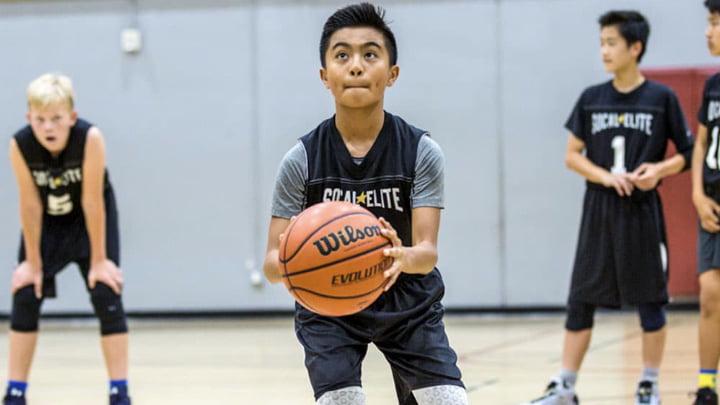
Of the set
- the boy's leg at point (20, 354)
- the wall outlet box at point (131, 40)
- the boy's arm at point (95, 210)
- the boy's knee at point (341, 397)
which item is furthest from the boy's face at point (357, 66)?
the wall outlet box at point (131, 40)

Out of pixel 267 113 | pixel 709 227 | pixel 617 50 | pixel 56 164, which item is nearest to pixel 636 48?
pixel 617 50

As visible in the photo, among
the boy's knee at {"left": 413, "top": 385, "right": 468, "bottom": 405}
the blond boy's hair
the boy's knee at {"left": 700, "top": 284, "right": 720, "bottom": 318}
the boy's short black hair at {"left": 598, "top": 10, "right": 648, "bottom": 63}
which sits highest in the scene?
the boy's short black hair at {"left": 598, "top": 10, "right": 648, "bottom": 63}

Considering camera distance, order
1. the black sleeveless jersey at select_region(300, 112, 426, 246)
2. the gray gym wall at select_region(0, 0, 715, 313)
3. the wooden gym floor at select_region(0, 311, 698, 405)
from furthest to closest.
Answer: the gray gym wall at select_region(0, 0, 715, 313), the wooden gym floor at select_region(0, 311, 698, 405), the black sleeveless jersey at select_region(300, 112, 426, 246)

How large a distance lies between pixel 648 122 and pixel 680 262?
3.99 m

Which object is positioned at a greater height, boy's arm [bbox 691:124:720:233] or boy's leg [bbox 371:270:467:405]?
boy's arm [bbox 691:124:720:233]

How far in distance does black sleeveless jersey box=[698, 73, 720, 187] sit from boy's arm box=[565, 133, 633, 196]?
363mm

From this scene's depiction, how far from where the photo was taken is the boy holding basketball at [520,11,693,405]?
4.91 meters

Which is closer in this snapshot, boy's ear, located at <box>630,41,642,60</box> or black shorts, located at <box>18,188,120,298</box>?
black shorts, located at <box>18,188,120,298</box>

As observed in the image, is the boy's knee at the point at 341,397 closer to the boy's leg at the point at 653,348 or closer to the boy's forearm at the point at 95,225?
the boy's forearm at the point at 95,225

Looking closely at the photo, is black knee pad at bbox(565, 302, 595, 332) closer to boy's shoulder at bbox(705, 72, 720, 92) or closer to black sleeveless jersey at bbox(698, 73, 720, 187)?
black sleeveless jersey at bbox(698, 73, 720, 187)

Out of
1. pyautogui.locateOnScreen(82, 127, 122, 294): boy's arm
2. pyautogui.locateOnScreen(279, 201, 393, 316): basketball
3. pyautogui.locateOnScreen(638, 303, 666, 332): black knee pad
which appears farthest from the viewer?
pyautogui.locateOnScreen(638, 303, 666, 332): black knee pad

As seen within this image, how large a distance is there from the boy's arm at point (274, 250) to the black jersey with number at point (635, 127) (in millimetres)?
2351

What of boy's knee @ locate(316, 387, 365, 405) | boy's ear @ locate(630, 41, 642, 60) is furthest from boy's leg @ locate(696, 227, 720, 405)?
boy's knee @ locate(316, 387, 365, 405)

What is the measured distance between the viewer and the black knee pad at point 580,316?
4.98 meters
